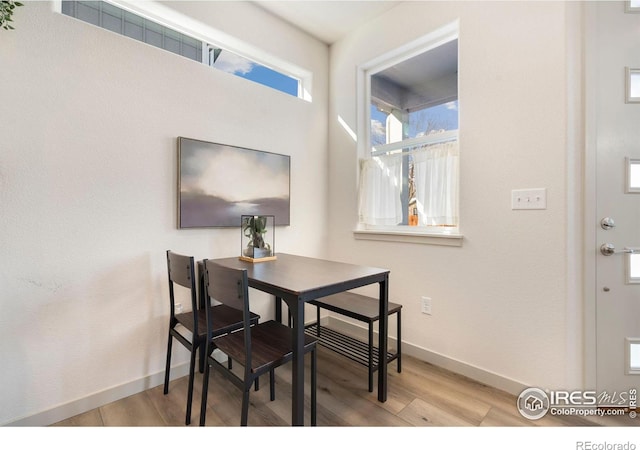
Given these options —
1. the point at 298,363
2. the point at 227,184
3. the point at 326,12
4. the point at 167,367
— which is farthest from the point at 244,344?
the point at 326,12

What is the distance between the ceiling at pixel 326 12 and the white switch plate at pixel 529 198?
1.86m

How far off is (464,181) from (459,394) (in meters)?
1.42

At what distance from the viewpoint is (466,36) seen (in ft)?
6.83

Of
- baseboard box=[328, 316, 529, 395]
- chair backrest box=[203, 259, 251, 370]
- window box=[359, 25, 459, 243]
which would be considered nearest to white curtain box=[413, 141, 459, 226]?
window box=[359, 25, 459, 243]

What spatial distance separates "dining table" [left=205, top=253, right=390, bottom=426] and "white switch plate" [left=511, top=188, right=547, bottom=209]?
0.96m

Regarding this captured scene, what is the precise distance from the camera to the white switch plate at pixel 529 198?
1752 millimetres

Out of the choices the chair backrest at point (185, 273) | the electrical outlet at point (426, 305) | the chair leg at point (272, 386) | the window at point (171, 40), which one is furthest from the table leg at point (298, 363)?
the window at point (171, 40)

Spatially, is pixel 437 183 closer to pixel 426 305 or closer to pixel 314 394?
pixel 426 305

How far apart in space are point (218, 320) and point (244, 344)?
41 cm

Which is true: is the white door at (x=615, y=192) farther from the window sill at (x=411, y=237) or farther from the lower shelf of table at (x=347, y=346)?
the lower shelf of table at (x=347, y=346)

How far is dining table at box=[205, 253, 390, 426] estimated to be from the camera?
53.4 inches

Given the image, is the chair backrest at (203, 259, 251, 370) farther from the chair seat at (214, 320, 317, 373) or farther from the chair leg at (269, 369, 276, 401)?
the chair leg at (269, 369, 276, 401)

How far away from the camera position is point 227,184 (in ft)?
7.38

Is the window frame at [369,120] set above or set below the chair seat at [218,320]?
above
